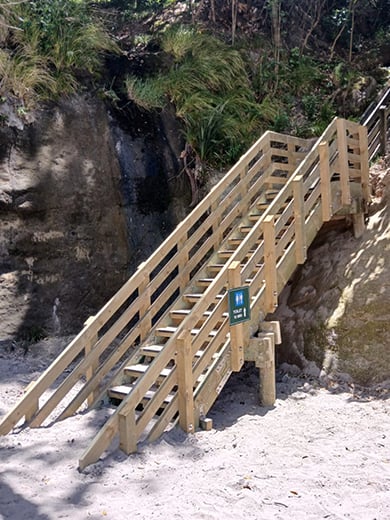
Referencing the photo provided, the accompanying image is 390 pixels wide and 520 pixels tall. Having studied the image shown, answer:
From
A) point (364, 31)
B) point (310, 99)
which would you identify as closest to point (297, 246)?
point (310, 99)

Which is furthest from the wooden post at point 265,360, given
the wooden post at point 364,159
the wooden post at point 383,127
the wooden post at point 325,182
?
the wooden post at point 383,127

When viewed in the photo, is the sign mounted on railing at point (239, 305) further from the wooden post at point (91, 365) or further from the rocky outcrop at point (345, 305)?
the rocky outcrop at point (345, 305)

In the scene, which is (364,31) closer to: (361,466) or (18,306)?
(18,306)

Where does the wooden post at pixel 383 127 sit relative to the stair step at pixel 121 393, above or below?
above

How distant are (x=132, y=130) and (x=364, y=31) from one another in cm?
724

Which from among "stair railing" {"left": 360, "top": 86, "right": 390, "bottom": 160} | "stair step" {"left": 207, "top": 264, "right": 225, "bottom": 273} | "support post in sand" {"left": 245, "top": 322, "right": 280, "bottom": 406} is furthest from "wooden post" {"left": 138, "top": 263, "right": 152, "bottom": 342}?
"stair railing" {"left": 360, "top": 86, "right": 390, "bottom": 160}

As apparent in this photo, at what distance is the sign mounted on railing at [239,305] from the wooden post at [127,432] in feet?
4.90

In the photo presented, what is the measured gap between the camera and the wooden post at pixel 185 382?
4.59 m

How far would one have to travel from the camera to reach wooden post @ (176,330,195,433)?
181 inches

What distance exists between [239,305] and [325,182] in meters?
2.36

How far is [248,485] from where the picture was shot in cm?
369

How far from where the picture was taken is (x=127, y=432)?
13.5ft

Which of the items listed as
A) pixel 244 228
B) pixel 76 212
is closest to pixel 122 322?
pixel 244 228

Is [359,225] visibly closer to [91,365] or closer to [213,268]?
[213,268]
